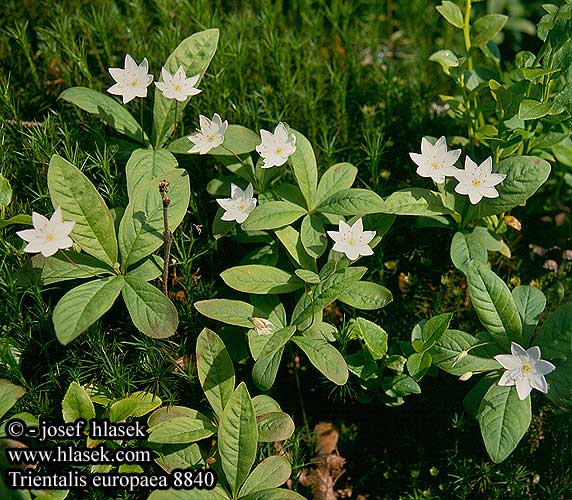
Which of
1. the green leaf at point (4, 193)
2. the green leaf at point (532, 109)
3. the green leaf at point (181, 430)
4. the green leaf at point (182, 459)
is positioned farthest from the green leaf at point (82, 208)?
the green leaf at point (532, 109)

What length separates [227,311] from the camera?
8.42 feet

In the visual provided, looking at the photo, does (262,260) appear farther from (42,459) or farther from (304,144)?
→ (42,459)

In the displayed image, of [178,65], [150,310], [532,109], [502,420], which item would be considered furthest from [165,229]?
[532,109]

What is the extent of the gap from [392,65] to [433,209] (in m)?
1.41

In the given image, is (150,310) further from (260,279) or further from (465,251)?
(465,251)

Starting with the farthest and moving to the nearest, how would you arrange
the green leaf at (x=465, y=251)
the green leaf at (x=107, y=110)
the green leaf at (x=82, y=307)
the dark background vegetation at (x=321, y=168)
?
the green leaf at (x=107, y=110)
the green leaf at (x=465, y=251)
the dark background vegetation at (x=321, y=168)
the green leaf at (x=82, y=307)

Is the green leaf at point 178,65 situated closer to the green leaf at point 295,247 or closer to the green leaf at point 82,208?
the green leaf at point 82,208

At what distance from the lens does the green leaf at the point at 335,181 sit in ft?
9.27

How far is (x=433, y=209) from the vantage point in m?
2.77

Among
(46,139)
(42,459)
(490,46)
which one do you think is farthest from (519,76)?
(42,459)

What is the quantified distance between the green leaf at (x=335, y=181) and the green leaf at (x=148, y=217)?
57 cm

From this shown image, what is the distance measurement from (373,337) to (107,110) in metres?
1.49

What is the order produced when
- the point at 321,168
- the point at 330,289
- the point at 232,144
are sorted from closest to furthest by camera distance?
the point at 330,289, the point at 232,144, the point at 321,168

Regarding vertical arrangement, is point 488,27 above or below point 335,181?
above
